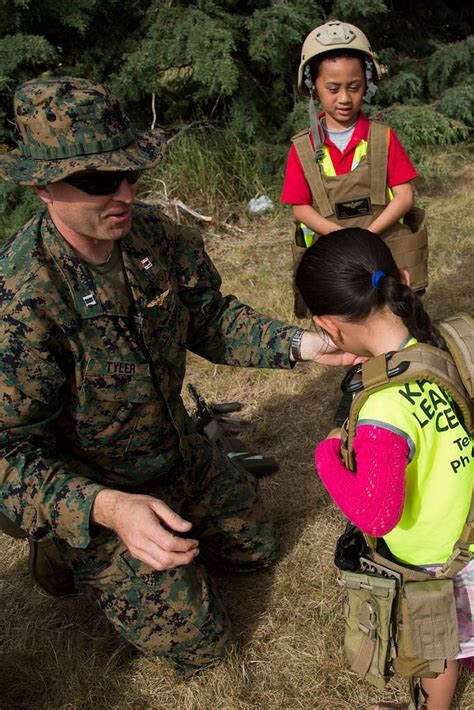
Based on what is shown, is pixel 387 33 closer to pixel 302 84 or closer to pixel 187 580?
pixel 302 84

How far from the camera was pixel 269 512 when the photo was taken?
3.43 meters

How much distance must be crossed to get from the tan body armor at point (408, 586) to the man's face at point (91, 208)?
89cm

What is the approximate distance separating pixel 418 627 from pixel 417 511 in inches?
13.1

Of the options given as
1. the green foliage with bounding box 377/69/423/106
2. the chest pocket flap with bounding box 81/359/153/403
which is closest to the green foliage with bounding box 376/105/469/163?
the green foliage with bounding box 377/69/423/106

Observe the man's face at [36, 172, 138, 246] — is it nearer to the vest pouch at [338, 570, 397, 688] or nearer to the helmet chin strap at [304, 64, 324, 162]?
the vest pouch at [338, 570, 397, 688]

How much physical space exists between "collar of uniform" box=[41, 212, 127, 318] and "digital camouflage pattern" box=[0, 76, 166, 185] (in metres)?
0.27

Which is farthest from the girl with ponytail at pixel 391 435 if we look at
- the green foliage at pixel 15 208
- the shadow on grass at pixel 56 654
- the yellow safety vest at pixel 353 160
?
the green foliage at pixel 15 208

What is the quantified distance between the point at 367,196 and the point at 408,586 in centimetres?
218

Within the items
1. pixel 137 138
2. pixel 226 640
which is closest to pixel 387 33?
pixel 137 138

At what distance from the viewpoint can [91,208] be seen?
2207 millimetres

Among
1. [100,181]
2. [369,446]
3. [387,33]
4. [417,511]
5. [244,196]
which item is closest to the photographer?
[369,446]

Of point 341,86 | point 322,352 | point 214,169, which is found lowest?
point 214,169

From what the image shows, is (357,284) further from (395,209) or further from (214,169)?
(214,169)

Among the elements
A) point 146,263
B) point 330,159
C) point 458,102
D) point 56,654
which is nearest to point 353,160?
point 330,159
